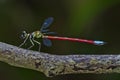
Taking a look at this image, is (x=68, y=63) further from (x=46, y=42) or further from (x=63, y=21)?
(x=63, y=21)

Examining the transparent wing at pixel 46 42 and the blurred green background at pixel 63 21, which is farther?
the blurred green background at pixel 63 21

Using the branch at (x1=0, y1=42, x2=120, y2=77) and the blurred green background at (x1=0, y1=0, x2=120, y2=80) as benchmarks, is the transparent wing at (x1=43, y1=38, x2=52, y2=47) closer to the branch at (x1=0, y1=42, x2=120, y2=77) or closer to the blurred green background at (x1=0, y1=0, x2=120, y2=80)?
the branch at (x1=0, y1=42, x2=120, y2=77)

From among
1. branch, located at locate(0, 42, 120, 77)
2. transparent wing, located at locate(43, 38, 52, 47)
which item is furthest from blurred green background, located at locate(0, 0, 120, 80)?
branch, located at locate(0, 42, 120, 77)

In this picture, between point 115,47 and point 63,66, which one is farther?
point 115,47

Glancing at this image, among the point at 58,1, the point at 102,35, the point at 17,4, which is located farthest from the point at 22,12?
the point at 102,35

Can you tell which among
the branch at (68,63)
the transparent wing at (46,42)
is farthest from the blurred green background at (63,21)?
the branch at (68,63)

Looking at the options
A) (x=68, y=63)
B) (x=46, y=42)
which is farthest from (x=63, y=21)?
(x=68, y=63)

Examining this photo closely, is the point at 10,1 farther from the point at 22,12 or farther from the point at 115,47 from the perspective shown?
the point at 115,47

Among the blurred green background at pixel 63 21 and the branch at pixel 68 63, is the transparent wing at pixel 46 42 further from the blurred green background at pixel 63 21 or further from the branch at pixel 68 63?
the blurred green background at pixel 63 21
